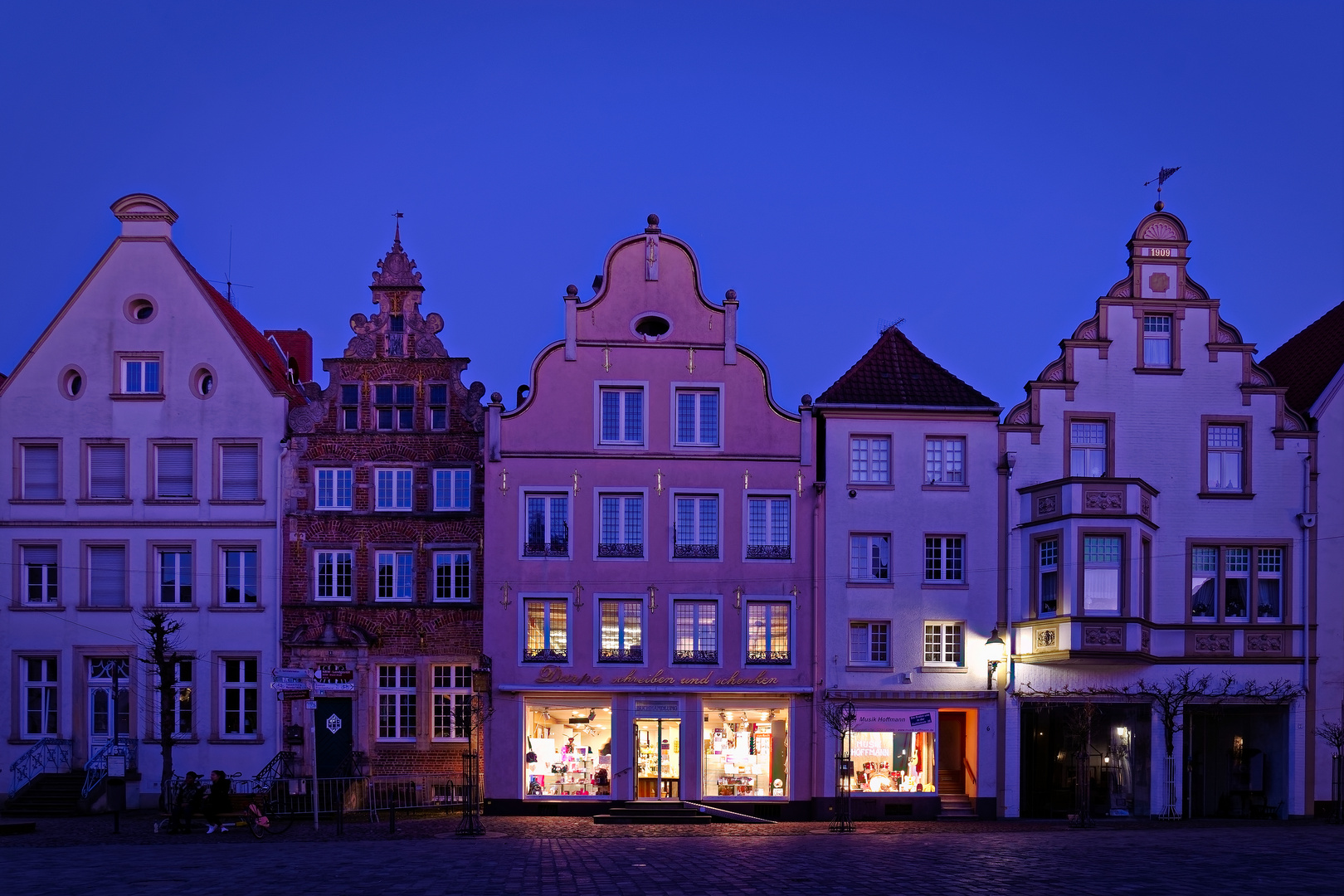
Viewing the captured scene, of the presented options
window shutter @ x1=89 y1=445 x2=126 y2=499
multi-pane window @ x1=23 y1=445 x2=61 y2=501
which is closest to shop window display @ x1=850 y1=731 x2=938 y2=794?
window shutter @ x1=89 y1=445 x2=126 y2=499

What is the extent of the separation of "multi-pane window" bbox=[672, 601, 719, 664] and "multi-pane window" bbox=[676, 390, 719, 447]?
4.27 metres

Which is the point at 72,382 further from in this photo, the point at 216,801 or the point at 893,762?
the point at 893,762

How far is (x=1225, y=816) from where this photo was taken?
39625mm

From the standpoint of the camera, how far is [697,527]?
39656 millimetres

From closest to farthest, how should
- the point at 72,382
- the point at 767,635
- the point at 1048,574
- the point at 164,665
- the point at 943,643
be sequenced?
the point at 164,665, the point at 1048,574, the point at 943,643, the point at 767,635, the point at 72,382

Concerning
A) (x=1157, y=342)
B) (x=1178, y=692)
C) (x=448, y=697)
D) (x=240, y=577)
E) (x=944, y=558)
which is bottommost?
(x=1178, y=692)

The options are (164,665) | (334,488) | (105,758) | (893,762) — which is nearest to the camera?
(164,665)

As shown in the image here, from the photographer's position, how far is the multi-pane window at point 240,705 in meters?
39.6

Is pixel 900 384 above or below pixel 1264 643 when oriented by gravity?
above

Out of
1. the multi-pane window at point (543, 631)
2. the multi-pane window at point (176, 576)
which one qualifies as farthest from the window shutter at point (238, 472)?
the multi-pane window at point (543, 631)

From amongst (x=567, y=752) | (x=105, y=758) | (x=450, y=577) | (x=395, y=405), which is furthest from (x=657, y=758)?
(x=105, y=758)

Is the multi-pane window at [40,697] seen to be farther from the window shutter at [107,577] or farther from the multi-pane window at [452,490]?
the multi-pane window at [452,490]

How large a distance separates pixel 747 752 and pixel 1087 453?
471 inches

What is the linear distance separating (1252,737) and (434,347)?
24.3 metres
